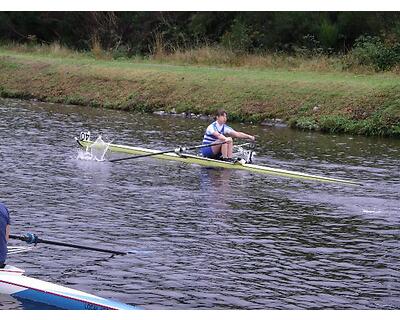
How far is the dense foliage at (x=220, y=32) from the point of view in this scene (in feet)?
152

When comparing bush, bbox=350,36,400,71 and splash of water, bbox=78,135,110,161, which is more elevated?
bush, bbox=350,36,400,71

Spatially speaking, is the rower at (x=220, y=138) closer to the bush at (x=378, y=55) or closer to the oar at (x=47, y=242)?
the oar at (x=47, y=242)

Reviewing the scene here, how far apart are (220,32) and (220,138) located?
32.0m

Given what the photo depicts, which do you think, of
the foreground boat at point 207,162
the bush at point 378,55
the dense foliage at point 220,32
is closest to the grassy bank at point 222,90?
the bush at point 378,55

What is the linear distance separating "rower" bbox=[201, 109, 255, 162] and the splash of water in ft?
10.6

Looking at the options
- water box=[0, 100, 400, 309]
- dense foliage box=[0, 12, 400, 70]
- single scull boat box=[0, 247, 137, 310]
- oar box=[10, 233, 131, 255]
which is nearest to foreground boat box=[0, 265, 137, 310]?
single scull boat box=[0, 247, 137, 310]

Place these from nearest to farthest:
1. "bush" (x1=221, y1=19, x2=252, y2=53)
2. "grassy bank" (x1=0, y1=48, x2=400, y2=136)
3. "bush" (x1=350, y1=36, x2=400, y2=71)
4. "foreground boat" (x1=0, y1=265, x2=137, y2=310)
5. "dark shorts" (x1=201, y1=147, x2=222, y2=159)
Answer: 1. "foreground boat" (x1=0, y1=265, x2=137, y2=310)
2. "dark shorts" (x1=201, y1=147, x2=222, y2=159)
3. "grassy bank" (x1=0, y1=48, x2=400, y2=136)
4. "bush" (x1=350, y1=36, x2=400, y2=71)
5. "bush" (x1=221, y1=19, x2=252, y2=53)

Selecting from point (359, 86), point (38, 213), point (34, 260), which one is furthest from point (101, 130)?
point (34, 260)

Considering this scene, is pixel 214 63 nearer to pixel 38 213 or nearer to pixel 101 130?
pixel 101 130

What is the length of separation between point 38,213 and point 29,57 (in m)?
Answer: 36.1

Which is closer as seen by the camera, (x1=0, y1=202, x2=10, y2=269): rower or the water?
(x1=0, y1=202, x2=10, y2=269): rower

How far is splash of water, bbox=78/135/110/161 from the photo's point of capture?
26.1 m

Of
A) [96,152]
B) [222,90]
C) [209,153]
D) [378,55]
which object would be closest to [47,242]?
[209,153]

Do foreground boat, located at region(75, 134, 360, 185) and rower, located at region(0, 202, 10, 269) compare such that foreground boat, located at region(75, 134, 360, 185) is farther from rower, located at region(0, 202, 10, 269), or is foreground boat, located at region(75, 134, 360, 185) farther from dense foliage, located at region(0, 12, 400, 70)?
dense foliage, located at region(0, 12, 400, 70)
